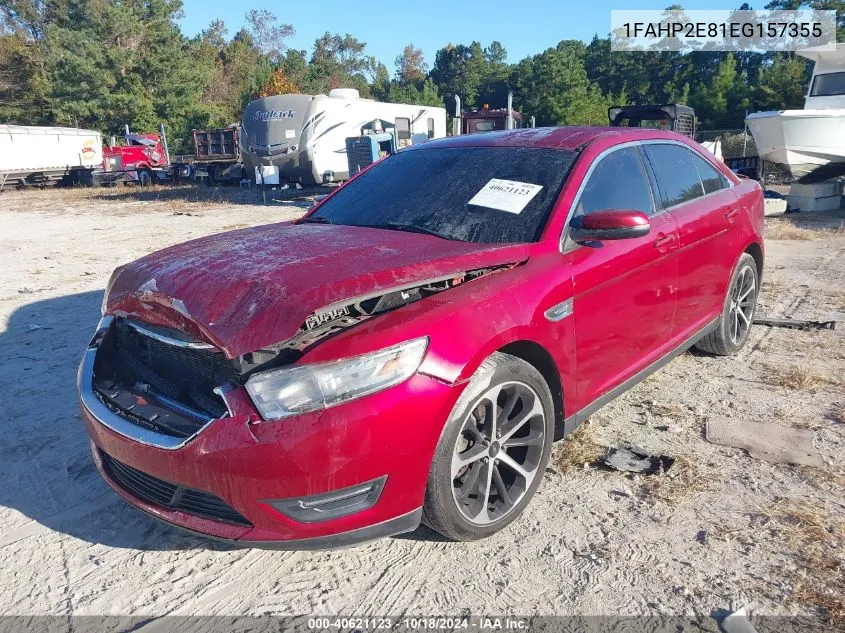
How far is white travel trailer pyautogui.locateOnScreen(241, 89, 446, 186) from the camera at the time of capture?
17.6 metres

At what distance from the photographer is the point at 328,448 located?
205cm

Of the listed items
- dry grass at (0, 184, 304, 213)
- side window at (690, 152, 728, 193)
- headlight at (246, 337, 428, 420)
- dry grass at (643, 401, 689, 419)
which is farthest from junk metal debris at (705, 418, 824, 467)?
dry grass at (0, 184, 304, 213)

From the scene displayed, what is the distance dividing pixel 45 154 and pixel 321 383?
3031 centimetres

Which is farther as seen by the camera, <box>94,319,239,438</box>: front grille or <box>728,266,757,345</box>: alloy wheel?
<box>728,266,757,345</box>: alloy wheel

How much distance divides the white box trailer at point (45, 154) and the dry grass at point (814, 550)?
30.0m

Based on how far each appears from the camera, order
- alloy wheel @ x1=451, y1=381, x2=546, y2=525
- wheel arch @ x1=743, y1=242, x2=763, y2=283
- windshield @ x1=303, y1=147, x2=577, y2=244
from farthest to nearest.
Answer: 1. wheel arch @ x1=743, y1=242, x2=763, y2=283
2. windshield @ x1=303, y1=147, x2=577, y2=244
3. alloy wheel @ x1=451, y1=381, x2=546, y2=525

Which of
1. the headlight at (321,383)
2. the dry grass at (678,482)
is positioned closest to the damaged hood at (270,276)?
the headlight at (321,383)

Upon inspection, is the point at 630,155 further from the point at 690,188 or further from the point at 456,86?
the point at 456,86

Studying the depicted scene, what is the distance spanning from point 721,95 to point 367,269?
133 feet

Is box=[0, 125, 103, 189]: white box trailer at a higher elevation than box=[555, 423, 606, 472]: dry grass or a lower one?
higher

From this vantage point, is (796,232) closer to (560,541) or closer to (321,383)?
(560,541)

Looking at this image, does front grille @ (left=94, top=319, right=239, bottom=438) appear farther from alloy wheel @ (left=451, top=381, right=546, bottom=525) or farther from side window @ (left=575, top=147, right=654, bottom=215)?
side window @ (left=575, top=147, right=654, bottom=215)

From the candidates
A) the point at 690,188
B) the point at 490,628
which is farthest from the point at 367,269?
the point at 690,188

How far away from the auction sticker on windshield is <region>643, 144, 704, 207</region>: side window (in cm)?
101
